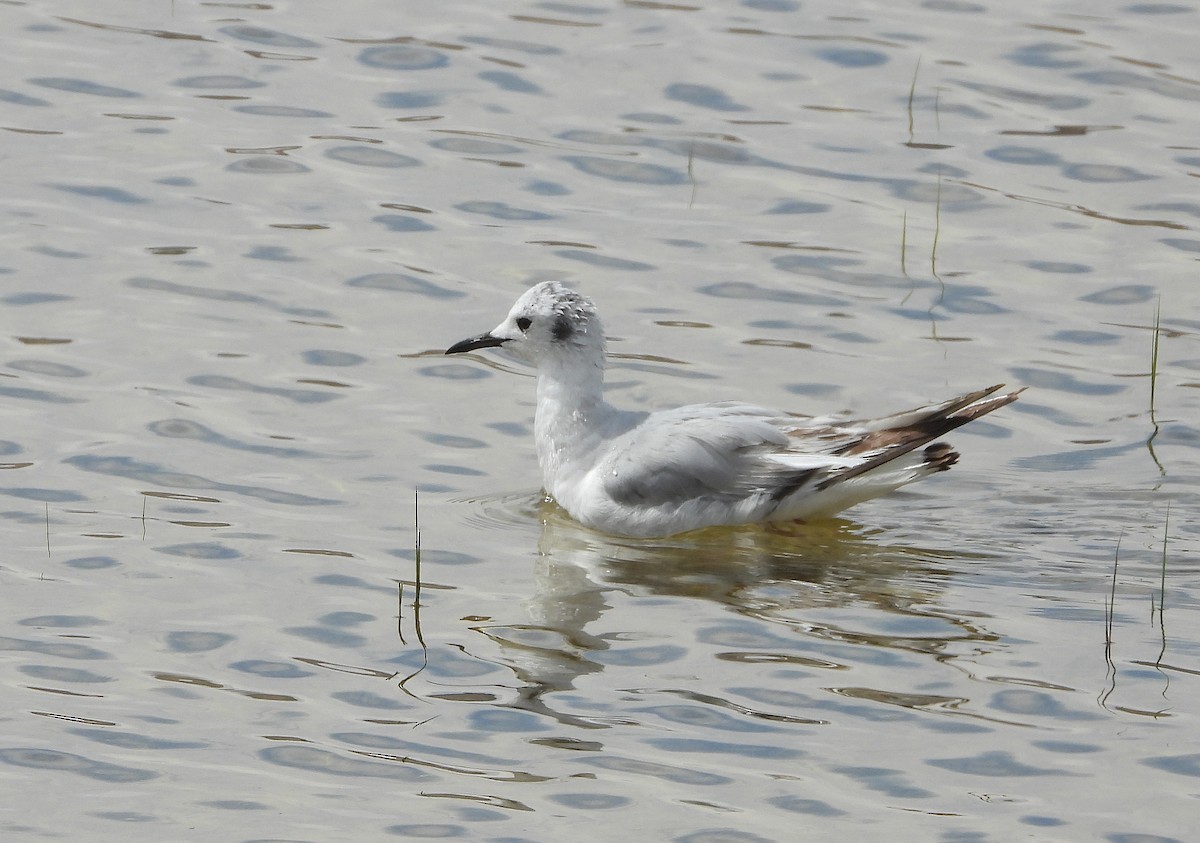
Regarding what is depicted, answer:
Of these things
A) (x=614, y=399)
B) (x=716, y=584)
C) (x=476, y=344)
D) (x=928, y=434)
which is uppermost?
(x=476, y=344)

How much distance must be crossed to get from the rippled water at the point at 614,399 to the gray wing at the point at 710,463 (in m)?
0.27

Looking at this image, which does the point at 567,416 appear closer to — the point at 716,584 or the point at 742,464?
the point at 742,464

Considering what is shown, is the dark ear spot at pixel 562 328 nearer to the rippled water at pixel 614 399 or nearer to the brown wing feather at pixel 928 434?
the rippled water at pixel 614 399

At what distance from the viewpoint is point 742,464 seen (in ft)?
30.9

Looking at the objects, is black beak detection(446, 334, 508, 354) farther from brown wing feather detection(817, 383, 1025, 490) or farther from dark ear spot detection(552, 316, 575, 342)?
brown wing feather detection(817, 383, 1025, 490)

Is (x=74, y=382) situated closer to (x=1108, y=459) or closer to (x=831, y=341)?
(x=831, y=341)

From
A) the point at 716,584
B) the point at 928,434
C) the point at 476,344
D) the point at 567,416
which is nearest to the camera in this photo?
the point at 716,584

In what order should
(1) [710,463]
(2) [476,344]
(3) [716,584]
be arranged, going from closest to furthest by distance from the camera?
(3) [716,584]
(1) [710,463]
(2) [476,344]

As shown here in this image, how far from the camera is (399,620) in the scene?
810cm

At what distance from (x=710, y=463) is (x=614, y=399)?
1659mm

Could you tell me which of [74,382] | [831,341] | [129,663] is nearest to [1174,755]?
[129,663]

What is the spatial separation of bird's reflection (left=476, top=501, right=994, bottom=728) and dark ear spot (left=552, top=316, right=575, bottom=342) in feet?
2.82

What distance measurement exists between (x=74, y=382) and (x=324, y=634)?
10.5ft

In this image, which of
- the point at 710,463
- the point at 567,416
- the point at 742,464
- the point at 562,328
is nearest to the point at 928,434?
the point at 742,464
